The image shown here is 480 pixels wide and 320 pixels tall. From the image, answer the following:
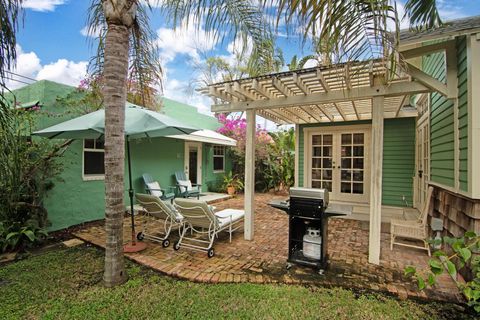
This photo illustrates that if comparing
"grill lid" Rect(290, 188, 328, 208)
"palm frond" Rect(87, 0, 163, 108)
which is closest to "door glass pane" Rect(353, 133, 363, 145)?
"grill lid" Rect(290, 188, 328, 208)

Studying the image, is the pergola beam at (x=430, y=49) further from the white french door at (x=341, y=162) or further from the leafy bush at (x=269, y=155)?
the leafy bush at (x=269, y=155)

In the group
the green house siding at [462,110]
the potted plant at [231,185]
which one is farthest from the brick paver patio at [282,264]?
the potted plant at [231,185]

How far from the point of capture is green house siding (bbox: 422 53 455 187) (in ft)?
13.0

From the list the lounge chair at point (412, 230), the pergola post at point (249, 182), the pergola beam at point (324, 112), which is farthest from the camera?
the pergola beam at point (324, 112)

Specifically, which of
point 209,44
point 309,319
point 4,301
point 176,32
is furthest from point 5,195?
point 309,319

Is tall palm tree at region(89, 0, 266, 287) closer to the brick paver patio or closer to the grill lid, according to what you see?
the brick paver patio

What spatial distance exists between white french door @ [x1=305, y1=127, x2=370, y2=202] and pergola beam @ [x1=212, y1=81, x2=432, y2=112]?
3747mm

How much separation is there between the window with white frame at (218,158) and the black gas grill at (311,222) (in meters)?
8.56

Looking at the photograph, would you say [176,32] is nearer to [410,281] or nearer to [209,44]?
[209,44]

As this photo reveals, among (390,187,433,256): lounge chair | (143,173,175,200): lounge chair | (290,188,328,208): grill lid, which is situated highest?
(290,188,328,208): grill lid

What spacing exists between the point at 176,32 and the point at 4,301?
4250 mm

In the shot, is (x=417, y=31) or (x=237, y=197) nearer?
(x=417, y=31)

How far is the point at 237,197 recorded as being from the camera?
1080cm

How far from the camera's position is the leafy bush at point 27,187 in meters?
4.51
